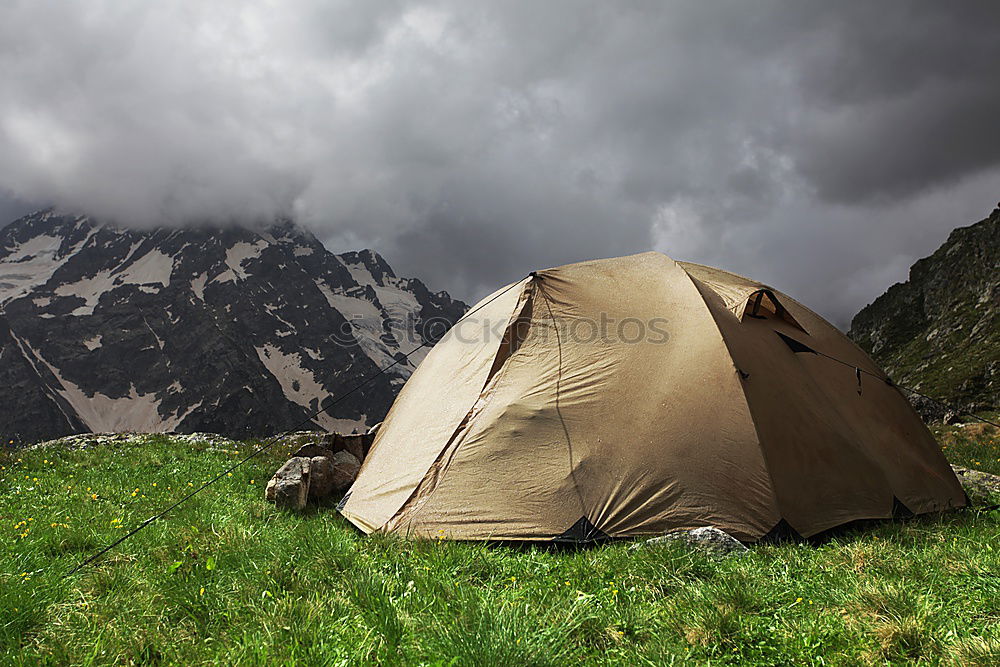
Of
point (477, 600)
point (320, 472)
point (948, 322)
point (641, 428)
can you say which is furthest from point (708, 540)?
point (948, 322)

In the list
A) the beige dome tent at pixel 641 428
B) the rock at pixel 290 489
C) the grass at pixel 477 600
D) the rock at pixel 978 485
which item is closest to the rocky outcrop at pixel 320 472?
the rock at pixel 290 489

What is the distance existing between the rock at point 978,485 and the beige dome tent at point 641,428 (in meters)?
0.85

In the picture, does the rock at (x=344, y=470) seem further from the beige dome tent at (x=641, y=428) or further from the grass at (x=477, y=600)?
the grass at (x=477, y=600)

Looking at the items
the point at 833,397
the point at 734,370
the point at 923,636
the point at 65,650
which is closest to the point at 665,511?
the point at 734,370

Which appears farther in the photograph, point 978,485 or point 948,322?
point 948,322

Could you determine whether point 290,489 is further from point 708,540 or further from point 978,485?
point 978,485

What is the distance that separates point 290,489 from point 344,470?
124cm

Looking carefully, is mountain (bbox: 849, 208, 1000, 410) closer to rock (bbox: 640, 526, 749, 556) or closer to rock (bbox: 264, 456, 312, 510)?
rock (bbox: 640, 526, 749, 556)

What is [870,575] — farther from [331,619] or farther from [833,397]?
[331,619]

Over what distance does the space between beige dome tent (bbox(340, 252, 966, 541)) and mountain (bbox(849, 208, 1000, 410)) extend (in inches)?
2773

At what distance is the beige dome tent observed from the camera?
22.2 ft

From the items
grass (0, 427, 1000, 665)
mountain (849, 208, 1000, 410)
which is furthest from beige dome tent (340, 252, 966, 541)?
mountain (849, 208, 1000, 410)

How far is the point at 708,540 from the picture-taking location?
6.01m

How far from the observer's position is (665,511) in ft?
21.9
